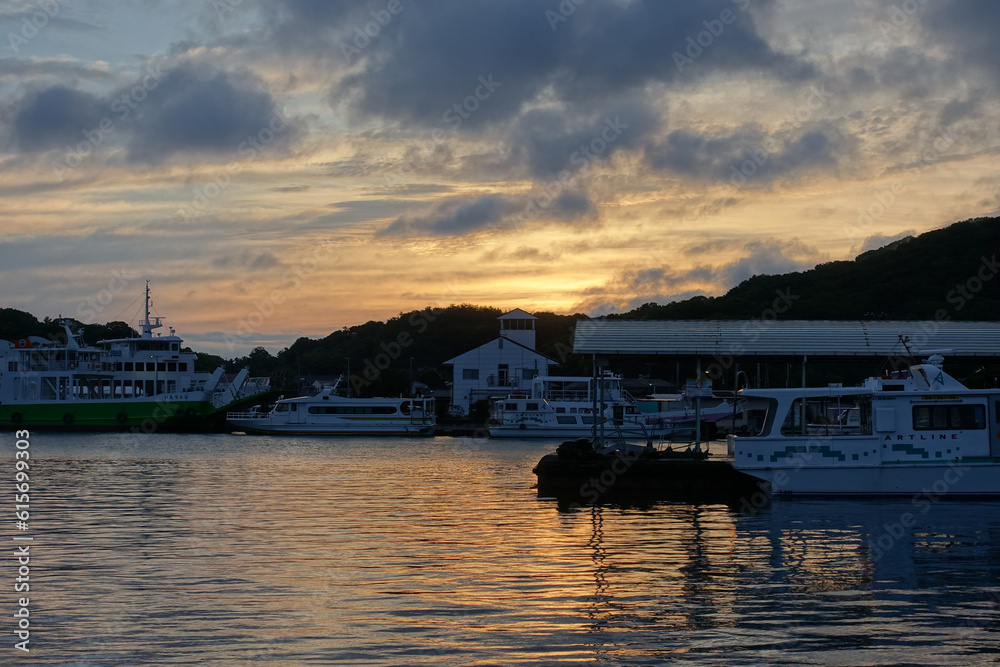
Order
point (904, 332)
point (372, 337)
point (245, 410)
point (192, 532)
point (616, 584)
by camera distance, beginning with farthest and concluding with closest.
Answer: point (372, 337)
point (245, 410)
point (904, 332)
point (192, 532)
point (616, 584)

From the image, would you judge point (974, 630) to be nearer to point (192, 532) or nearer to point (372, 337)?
point (192, 532)

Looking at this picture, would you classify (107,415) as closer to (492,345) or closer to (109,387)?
(109,387)

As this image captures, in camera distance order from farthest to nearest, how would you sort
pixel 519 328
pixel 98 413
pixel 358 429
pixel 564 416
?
pixel 519 328
pixel 98 413
pixel 358 429
pixel 564 416

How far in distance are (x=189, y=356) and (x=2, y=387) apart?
1375 centimetres

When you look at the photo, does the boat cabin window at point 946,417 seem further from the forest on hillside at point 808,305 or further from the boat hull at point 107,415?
→ the boat hull at point 107,415

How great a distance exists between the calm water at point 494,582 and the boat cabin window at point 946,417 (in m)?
1.99

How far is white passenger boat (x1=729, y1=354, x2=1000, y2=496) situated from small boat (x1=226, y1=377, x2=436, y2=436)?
1702 inches

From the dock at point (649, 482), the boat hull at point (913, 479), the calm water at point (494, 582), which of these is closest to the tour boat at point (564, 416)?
the dock at point (649, 482)

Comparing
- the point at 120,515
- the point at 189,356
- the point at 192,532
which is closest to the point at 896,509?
the point at 192,532

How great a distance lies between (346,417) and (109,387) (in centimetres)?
2149

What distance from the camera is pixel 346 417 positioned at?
221 feet

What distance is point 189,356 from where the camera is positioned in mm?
75688

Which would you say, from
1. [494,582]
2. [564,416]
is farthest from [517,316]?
[494,582]

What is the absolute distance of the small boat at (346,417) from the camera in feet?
220
